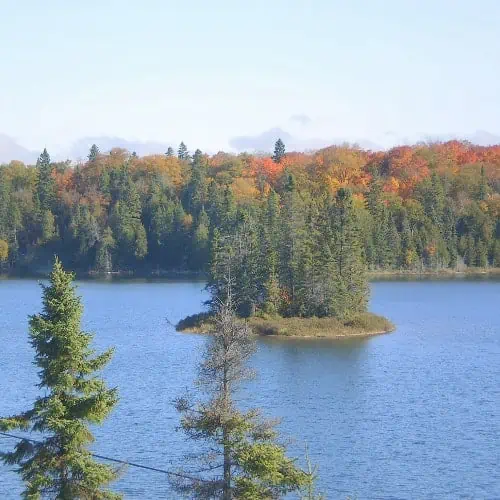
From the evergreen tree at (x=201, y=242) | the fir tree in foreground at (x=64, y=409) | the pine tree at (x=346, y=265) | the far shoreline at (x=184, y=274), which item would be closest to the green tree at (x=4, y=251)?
the far shoreline at (x=184, y=274)

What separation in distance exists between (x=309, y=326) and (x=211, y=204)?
77418mm

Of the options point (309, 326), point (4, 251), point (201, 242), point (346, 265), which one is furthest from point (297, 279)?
point (4, 251)

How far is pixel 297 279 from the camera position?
77.4 metres

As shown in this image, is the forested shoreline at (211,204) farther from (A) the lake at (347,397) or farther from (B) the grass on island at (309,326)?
(B) the grass on island at (309,326)

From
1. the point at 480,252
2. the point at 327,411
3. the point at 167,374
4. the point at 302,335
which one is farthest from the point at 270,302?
the point at 480,252

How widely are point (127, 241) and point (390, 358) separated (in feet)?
298

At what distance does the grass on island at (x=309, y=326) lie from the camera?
237 ft

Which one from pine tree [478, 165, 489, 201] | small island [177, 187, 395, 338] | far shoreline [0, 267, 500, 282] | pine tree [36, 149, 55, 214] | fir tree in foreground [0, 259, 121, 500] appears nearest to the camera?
fir tree in foreground [0, 259, 121, 500]

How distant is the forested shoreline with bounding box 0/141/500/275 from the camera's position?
461 ft

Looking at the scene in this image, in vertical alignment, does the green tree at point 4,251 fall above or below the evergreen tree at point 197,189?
below

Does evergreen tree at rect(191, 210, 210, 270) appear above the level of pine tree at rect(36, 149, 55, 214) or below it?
below

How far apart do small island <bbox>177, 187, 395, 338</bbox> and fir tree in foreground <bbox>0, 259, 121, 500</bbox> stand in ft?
164

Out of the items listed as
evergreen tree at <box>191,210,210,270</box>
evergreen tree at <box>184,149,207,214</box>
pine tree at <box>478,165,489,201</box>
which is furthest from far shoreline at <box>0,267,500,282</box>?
pine tree at <box>478,165,489,201</box>

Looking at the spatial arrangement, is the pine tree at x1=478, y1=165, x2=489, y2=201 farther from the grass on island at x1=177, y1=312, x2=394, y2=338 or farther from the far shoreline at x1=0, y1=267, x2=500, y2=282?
the grass on island at x1=177, y1=312, x2=394, y2=338
